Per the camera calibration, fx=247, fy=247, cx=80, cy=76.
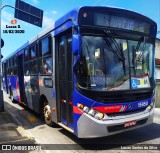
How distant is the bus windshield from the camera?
17.5 feet

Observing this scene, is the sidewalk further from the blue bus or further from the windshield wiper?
the windshield wiper

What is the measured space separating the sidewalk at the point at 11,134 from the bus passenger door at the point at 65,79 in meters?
1.07

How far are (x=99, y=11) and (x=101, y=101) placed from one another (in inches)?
80.6

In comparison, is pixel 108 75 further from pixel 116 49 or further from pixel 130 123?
pixel 130 123

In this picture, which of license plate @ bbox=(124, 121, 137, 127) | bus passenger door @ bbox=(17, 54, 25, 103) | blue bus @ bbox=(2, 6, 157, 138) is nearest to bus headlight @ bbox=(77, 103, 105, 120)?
blue bus @ bbox=(2, 6, 157, 138)

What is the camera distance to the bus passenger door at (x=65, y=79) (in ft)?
19.6

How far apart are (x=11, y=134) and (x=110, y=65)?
3.47 meters

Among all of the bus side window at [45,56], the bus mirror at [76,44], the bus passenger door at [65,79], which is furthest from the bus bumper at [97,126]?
the bus side window at [45,56]

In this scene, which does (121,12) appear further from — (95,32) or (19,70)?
(19,70)

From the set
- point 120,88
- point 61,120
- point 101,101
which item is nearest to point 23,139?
point 61,120

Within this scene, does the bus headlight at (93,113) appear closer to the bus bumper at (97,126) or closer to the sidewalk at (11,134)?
the bus bumper at (97,126)

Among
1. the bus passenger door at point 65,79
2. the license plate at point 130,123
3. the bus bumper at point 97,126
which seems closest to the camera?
the bus bumper at point 97,126

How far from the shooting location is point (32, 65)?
9.25 m

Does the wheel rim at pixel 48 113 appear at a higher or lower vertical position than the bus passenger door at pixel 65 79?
lower
